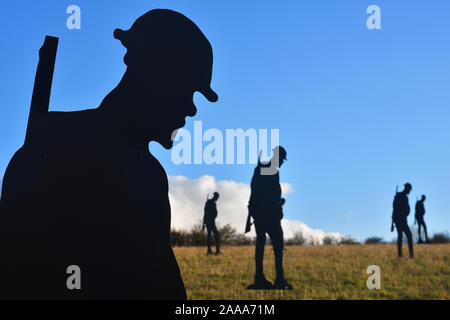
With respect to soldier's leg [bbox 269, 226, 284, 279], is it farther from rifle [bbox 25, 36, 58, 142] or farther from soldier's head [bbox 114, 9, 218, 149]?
rifle [bbox 25, 36, 58, 142]

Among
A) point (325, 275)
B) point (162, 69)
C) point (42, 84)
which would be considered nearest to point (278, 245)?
point (325, 275)

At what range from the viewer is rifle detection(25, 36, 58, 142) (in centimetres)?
285

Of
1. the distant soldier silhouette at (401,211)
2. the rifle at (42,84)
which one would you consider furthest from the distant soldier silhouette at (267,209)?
the rifle at (42,84)

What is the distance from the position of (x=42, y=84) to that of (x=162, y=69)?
2.43 ft

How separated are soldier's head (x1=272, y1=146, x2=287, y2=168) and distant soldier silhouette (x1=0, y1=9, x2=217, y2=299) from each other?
8391 mm

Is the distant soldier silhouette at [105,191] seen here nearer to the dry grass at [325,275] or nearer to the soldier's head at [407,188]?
the dry grass at [325,275]

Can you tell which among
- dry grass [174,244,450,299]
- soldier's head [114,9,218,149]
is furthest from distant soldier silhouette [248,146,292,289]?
soldier's head [114,9,218,149]

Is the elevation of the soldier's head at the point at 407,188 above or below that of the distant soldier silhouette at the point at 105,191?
above

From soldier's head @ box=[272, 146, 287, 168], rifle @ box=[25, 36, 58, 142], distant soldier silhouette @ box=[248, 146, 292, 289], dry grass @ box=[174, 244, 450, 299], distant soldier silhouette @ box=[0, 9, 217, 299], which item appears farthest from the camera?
soldier's head @ box=[272, 146, 287, 168]

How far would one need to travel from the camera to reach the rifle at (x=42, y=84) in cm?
285

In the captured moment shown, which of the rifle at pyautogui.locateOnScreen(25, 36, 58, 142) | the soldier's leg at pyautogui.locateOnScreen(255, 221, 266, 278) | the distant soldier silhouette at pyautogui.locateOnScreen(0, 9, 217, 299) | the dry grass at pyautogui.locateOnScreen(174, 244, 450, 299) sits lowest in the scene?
the dry grass at pyautogui.locateOnScreen(174, 244, 450, 299)

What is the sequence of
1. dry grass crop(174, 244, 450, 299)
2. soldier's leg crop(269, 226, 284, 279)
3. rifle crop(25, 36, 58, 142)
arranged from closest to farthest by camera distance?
rifle crop(25, 36, 58, 142), dry grass crop(174, 244, 450, 299), soldier's leg crop(269, 226, 284, 279)
